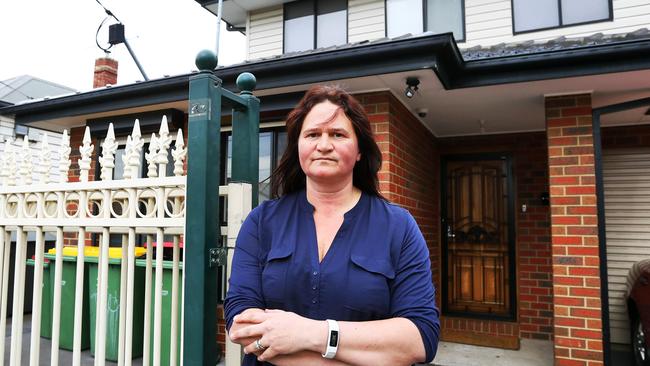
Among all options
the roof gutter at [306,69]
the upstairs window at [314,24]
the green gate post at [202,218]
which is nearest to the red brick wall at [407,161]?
Result: the roof gutter at [306,69]

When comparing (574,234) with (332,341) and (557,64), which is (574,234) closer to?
(557,64)

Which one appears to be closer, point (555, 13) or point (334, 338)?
point (334, 338)

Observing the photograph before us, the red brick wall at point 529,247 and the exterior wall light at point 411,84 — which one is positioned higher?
the exterior wall light at point 411,84

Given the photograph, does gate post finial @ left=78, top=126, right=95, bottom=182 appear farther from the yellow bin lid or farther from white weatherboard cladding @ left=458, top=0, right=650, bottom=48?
white weatherboard cladding @ left=458, top=0, right=650, bottom=48

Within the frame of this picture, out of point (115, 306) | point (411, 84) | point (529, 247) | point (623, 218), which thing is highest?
point (411, 84)

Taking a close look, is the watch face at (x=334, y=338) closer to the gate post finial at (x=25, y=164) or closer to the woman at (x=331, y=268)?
the woman at (x=331, y=268)

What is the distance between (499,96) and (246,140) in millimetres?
3274

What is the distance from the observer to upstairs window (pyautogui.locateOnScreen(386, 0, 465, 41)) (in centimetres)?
636

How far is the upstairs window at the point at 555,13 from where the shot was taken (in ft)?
18.5

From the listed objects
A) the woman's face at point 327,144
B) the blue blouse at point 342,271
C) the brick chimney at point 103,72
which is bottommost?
the blue blouse at point 342,271

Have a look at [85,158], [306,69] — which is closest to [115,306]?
[85,158]

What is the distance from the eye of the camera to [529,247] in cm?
548

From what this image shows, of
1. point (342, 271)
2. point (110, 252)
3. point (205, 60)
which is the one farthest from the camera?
point (110, 252)

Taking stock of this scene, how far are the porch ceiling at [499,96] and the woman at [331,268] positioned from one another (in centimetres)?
230
